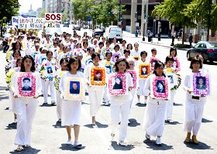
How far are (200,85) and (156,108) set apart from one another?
106cm

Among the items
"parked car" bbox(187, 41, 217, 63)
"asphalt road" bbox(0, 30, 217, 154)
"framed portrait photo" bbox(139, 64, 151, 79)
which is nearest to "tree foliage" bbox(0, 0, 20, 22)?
"parked car" bbox(187, 41, 217, 63)

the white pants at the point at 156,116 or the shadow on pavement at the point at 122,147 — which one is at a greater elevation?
the white pants at the point at 156,116

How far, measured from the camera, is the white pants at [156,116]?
9.71 m

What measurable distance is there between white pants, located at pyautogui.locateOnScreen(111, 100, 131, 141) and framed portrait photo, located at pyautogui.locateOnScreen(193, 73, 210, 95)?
1.39 metres

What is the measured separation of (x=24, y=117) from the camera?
30.0 ft

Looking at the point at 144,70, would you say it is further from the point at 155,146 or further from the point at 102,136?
the point at 155,146

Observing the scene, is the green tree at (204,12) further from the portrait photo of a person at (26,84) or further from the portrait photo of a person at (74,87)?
the portrait photo of a person at (26,84)

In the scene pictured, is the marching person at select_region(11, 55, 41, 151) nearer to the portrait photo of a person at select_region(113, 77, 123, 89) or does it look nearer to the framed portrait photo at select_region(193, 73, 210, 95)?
the portrait photo of a person at select_region(113, 77, 123, 89)

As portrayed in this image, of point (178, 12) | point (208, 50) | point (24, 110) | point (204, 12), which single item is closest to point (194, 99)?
point (24, 110)

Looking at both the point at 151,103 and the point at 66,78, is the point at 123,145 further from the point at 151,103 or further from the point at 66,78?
the point at 66,78

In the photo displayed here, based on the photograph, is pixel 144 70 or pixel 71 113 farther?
pixel 144 70

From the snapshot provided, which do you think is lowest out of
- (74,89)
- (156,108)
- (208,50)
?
(156,108)

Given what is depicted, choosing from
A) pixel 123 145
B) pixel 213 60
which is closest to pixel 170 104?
pixel 123 145

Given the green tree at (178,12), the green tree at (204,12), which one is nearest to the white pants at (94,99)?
the green tree at (204,12)
